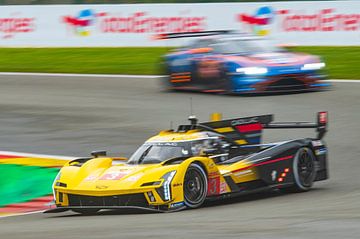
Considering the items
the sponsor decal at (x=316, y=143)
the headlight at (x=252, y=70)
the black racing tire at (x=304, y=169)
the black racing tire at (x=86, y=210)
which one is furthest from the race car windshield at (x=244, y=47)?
the black racing tire at (x=86, y=210)

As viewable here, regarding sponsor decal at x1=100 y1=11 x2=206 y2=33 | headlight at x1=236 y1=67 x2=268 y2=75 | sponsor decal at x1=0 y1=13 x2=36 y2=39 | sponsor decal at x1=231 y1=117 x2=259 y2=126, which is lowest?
sponsor decal at x1=231 y1=117 x2=259 y2=126

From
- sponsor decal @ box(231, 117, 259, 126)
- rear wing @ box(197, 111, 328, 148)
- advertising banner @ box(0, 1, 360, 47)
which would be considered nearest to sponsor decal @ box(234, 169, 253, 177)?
rear wing @ box(197, 111, 328, 148)

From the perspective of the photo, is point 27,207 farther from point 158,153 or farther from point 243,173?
point 243,173

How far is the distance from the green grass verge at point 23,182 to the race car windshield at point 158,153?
2.06m

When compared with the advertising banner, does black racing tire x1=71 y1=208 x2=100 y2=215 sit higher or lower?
lower

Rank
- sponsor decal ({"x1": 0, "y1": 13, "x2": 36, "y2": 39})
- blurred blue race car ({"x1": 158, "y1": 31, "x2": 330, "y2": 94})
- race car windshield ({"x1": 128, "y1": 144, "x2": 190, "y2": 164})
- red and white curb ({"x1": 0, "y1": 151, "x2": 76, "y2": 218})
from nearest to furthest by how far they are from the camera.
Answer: race car windshield ({"x1": 128, "y1": 144, "x2": 190, "y2": 164}) → red and white curb ({"x1": 0, "y1": 151, "x2": 76, "y2": 218}) → blurred blue race car ({"x1": 158, "y1": 31, "x2": 330, "y2": 94}) → sponsor decal ({"x1": 0, "y1": 13, "x2": 36, "y2": 39})

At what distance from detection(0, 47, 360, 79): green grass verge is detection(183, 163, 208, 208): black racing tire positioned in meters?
11.8

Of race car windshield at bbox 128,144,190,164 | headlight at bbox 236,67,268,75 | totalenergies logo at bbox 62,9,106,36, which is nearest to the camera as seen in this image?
race car windshield at bbox 128,144,190,164

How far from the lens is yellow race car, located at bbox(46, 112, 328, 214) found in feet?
32.6

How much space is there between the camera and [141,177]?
9.98m

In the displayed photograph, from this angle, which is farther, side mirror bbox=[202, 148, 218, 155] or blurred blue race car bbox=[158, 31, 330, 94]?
blurred blue race car bbox=[158, 31, 330, 94]

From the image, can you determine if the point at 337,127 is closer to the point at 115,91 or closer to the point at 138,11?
the point at 115,91

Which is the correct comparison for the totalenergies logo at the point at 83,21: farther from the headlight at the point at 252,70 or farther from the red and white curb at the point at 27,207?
the red and white curb at the point at 27,207

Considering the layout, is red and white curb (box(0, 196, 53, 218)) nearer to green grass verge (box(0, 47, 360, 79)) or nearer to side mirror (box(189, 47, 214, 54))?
side mirror (box(189, 47, 214, 54))
